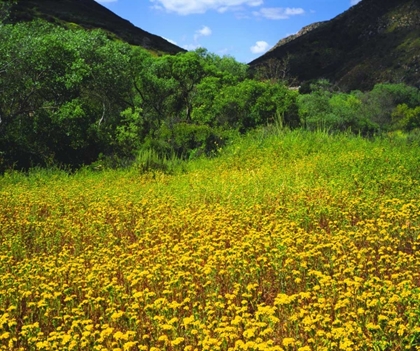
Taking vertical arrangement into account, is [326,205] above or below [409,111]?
below

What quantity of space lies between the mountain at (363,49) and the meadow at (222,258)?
6784 centimetres

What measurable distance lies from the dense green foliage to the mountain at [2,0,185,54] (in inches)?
1389

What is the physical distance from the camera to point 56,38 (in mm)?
16609

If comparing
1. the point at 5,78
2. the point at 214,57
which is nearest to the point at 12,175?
the point at 5,78

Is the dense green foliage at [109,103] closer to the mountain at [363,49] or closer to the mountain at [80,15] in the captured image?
the mountain at [80,15]

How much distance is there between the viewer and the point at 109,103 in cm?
1872

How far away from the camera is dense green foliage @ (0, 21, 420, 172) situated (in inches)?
609

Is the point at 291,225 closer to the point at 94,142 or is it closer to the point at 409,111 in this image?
the point at 94,142

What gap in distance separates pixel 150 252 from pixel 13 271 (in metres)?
1.83

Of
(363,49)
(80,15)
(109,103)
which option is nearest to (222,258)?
(109,103)

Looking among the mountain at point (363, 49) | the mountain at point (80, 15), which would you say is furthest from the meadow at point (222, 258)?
the mountain at point (363, 49)

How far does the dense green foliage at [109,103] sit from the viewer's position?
15.5m

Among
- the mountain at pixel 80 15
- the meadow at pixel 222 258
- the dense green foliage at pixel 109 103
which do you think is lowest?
the meadow at pixel 222 258

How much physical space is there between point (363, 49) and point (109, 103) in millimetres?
90906
